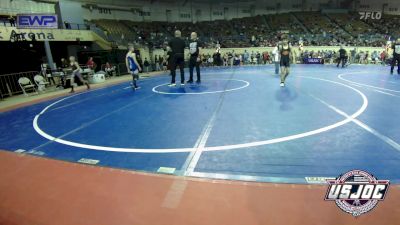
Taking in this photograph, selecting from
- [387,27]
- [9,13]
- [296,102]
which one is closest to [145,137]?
[296,102]

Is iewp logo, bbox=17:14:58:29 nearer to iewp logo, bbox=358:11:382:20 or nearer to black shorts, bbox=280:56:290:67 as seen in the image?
black shorts, bbox=280:56:290:67

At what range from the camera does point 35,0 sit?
23.1 m

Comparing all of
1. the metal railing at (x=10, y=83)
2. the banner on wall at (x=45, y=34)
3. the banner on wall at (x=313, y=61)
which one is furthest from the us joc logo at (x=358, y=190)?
the banner on wall at (x=313, y=61)

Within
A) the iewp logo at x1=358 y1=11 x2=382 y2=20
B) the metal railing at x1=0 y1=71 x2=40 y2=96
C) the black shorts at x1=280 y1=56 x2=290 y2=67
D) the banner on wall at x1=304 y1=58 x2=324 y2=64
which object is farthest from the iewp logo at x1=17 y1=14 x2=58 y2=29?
the iewp logo at x1=358 y1=11 x2=382 y2=20

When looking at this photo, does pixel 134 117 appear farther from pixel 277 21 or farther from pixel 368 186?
pixel 277 21

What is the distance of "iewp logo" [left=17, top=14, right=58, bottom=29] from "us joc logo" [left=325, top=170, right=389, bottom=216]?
14190 mm

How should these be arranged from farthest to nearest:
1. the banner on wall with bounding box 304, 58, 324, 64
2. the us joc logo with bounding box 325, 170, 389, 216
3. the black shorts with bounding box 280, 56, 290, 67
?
the banner on wall with bounding box 304, 58, 324, 64
the black shorts with bounding box 280, 56, 290, 67
the us joc logo with bounding box 325, 170, 389, 216

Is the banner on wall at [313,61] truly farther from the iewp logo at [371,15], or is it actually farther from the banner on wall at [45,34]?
the iewp logo at [371,15]

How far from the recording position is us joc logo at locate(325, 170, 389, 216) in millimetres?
2135

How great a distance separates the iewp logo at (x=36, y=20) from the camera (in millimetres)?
12336

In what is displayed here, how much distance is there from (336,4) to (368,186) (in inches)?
1763

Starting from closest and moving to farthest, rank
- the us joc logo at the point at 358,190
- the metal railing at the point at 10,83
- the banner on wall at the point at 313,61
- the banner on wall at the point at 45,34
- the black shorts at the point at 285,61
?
the us joc logo at the point at 358,190, the black shorts at the point at 285,61, the metal railing at the point at 10,83, the banner on wall at the point at 45,34, the banner on wall at the point at 313,61

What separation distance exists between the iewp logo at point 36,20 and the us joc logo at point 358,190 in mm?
14190

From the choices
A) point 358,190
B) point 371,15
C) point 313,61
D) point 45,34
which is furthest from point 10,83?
point 371,15
